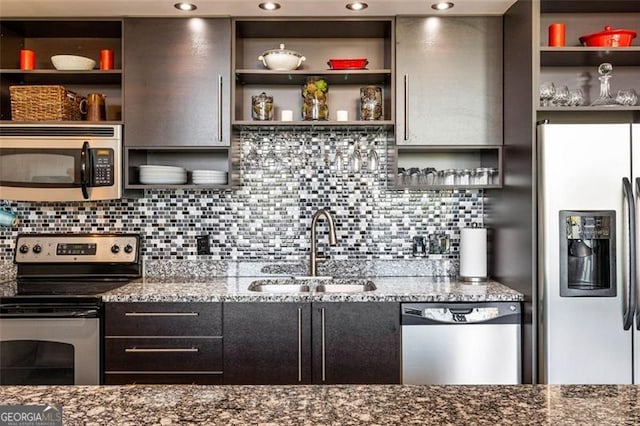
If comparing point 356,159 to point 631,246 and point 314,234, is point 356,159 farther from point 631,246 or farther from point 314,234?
point 631,246

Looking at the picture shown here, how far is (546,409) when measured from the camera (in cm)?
98

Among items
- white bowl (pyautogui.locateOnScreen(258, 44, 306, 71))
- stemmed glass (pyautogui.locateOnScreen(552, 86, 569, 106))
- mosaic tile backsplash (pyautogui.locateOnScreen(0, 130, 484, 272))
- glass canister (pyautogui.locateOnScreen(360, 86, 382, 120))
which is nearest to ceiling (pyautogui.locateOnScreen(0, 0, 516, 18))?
white bowl (pyautogui.locateOnScreen(258, 44, 306, 71))

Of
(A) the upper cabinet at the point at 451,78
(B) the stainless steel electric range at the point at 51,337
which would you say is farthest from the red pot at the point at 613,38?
(B) the stainless steel electric range at the point at 51,337

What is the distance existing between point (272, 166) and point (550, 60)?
166 centimetres

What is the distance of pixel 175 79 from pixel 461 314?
76.1 inches

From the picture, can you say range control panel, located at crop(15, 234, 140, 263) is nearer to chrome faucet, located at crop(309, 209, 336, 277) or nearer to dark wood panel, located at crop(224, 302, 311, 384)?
dark wood panel, located at crop(224, 302, 311, 384)

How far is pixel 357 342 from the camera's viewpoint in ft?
8.01

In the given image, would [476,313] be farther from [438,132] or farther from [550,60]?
[550,60]

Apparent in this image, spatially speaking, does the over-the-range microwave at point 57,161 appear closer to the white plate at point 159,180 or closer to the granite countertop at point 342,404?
the white plate at point 159,180

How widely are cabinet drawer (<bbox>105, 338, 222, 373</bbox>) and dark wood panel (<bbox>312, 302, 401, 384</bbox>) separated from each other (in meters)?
0.49

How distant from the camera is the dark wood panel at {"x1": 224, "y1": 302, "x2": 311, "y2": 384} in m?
2.44

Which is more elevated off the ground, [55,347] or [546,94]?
[546,94]

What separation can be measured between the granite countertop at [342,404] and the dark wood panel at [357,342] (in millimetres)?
1311

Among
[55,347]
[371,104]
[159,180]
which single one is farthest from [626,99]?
[55,347]
